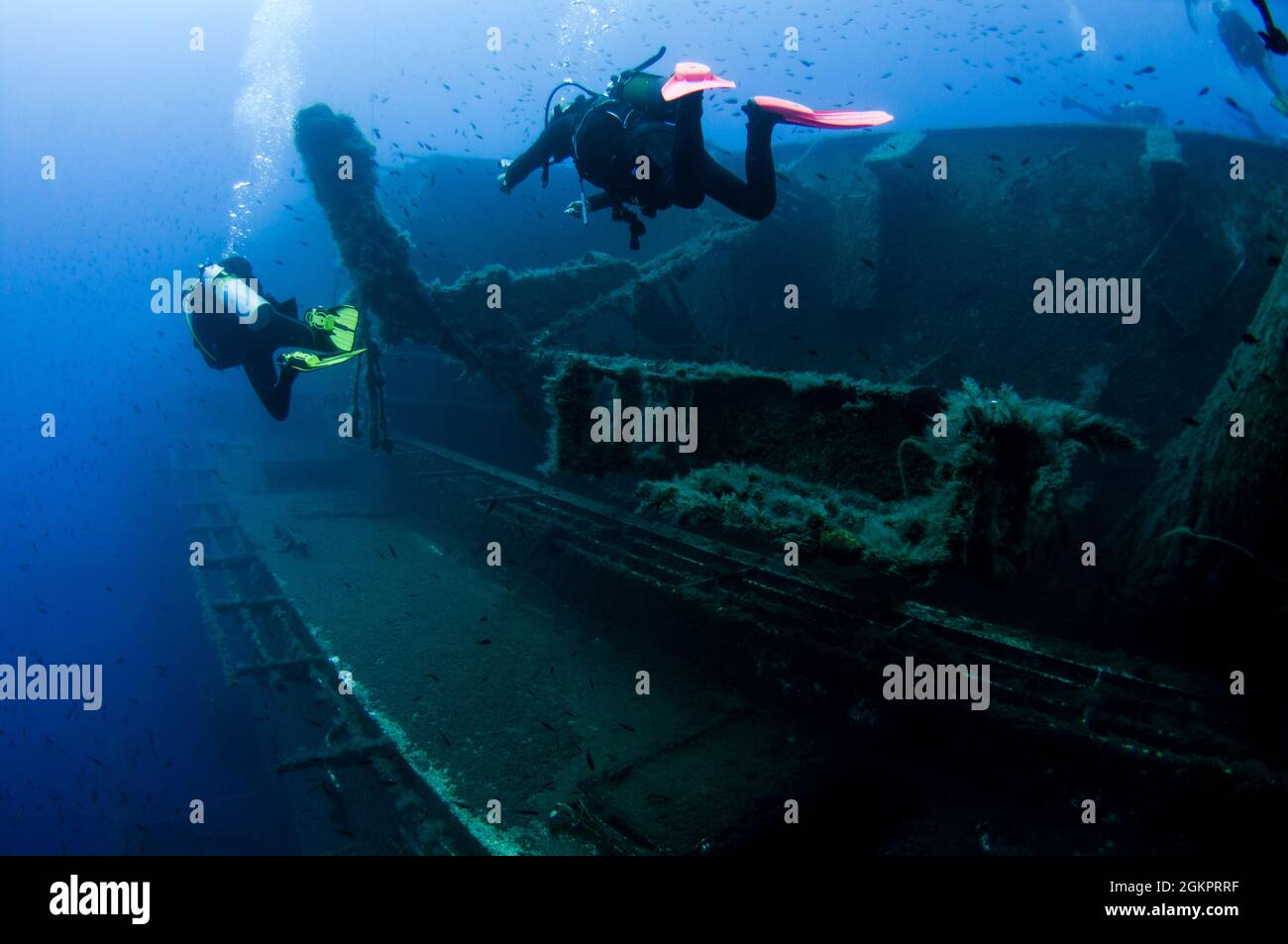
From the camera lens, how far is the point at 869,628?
4.17 m

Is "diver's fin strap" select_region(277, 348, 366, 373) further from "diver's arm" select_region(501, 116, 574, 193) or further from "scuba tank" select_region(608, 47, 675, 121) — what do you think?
"scuba tank" select_region(608, 47, 675, 121)

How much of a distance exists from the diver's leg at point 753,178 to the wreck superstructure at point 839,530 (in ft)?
3.50

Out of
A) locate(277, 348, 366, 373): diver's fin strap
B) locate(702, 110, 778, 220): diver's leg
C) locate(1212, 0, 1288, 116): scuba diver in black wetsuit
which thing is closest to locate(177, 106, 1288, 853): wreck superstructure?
locate(702, 110, 778, 220): diver's leg

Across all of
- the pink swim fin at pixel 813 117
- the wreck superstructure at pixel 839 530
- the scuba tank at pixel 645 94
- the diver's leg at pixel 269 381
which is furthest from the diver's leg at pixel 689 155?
the diver's leg at pixel 269 381

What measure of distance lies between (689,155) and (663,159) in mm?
339

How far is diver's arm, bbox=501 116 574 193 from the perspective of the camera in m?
5.13

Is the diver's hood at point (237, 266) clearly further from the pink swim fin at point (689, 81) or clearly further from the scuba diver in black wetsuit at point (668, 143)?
the pink swim fin at point (689, 81)

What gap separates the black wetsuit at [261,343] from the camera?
598 centimetres

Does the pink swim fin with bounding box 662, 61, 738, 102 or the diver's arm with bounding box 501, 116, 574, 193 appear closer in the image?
the pink swim fin with bounding box 662, 61, 738, 102

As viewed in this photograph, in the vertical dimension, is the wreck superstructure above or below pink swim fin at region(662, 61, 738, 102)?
below

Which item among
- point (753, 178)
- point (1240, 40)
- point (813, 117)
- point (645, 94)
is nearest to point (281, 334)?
point (645, 94)
